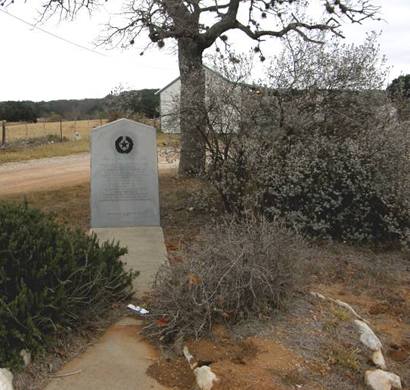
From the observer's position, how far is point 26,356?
3678mm

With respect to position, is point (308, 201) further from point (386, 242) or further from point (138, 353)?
point (138, 353)

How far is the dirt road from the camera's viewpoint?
12695 mm

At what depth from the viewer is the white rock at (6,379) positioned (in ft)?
11.0

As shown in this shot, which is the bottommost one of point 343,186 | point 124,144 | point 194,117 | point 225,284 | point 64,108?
point 225,284

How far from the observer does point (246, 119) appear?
7.39 metres

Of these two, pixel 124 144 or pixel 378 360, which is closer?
pixel 378 360

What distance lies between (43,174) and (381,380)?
1319 cm

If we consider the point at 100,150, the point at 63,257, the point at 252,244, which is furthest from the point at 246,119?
the point at 63,257

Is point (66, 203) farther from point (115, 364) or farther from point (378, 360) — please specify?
point (378, 360)

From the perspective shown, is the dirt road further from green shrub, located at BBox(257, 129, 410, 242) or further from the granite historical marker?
green shrub, located at BBox(257, 129, 410, 242)

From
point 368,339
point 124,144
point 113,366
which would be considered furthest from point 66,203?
point 368,339

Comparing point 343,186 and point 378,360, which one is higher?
point 343,186

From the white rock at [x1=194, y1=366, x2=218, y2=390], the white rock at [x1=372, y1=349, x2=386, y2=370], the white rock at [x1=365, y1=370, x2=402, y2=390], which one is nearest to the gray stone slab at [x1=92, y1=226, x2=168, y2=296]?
the white rock at [x1=194, y1=366, x2=218, y2=390]

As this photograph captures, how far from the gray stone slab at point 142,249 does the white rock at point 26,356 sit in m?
1.57
